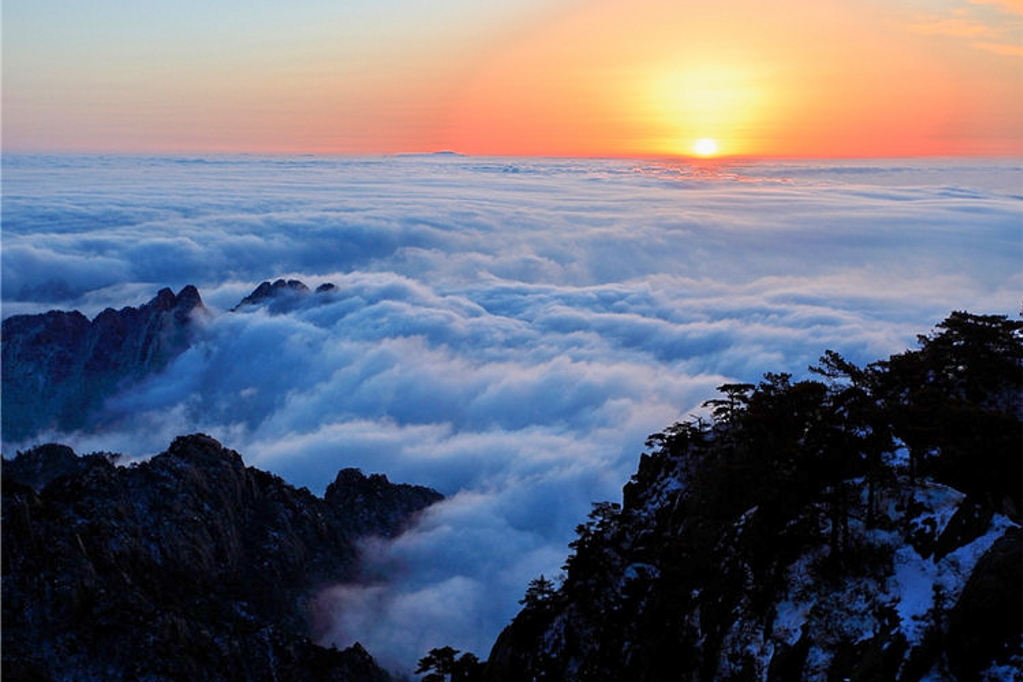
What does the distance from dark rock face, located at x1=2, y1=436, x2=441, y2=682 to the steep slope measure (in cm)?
2159

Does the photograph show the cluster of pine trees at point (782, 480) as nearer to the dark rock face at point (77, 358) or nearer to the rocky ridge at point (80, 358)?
the rocky ridge at point (80, 358)

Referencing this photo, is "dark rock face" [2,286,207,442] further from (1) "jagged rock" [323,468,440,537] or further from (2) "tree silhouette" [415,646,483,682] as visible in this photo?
(2) "tree silhouette" [415,646,483,682]

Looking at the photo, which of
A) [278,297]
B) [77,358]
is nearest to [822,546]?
[77,358]

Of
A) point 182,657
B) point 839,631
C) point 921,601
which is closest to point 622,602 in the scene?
point 839,631

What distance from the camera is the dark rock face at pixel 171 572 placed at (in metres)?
42.6

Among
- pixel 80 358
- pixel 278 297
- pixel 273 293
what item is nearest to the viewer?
pixel 80 358

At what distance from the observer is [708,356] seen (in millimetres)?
130250

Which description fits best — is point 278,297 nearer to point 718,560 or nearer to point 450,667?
point 450,667

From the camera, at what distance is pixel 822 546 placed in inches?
1064

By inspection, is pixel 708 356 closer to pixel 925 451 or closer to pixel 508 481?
pixel 508 481

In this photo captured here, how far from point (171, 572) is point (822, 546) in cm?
4620

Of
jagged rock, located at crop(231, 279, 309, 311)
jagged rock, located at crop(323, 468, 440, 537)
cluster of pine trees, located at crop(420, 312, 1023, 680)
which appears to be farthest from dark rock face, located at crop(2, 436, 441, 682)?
jagged rock, located at crop(231, 279, 309, 311)

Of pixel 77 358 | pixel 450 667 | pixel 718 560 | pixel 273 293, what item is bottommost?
pixel 450 667

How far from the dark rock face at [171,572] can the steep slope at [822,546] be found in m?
21.6
